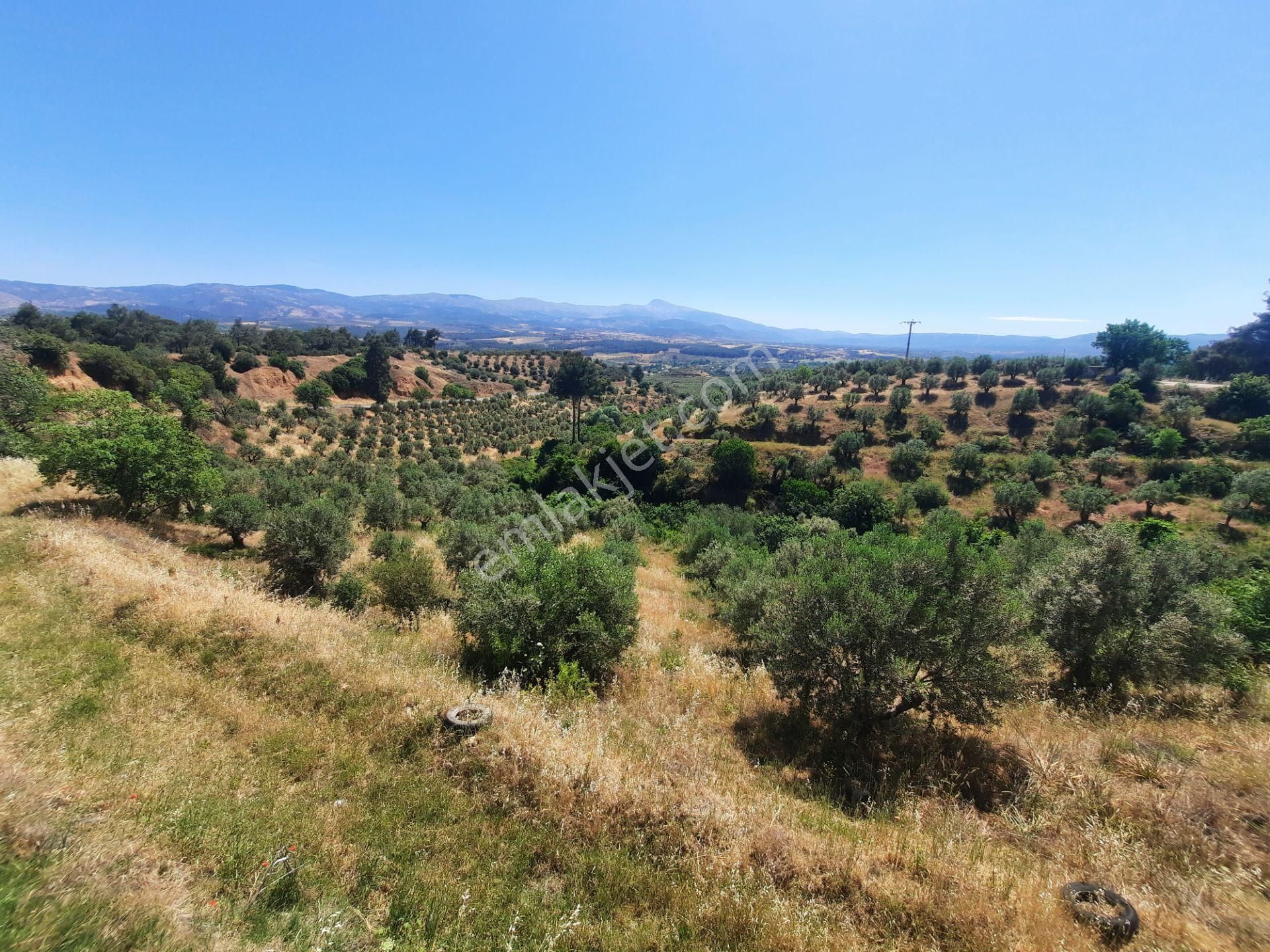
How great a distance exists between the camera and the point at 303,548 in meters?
12.5

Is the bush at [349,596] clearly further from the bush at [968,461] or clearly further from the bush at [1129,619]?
the bush at [968,461]

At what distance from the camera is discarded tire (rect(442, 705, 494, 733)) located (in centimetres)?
612

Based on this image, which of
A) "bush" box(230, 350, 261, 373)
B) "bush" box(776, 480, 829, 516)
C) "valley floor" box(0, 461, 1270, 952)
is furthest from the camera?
"bush" box(230, 350, 261, 373)

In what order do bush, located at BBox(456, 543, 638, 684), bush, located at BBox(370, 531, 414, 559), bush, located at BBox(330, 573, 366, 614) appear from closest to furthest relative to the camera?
bush, located at BBox(456, 543, 638, 684)
bush, located at BBox(330, 573, 366, 614)
bush, located at BBox(370, 531, 414, 559)

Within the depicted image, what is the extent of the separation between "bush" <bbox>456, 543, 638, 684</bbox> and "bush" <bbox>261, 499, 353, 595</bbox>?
5.28m

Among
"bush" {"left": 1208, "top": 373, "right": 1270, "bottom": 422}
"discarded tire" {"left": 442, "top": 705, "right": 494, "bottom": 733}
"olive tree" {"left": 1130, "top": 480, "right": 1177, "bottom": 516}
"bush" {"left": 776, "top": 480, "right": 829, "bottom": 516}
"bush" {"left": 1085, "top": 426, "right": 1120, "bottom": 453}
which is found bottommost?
"bush" {"left": 776, "top": 480, "right": 829, "bottom": 516}

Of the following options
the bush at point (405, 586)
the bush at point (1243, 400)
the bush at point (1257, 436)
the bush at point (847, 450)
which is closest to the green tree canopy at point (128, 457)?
the bush at point (405, 586)

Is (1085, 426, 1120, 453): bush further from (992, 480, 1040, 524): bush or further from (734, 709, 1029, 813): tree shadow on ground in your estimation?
(734, 709, 1029, 813): tree shadow on ground

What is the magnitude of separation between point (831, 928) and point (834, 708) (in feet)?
12.2

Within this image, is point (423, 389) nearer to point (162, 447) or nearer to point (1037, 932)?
point (162, 447)

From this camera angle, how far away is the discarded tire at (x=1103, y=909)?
4.03m

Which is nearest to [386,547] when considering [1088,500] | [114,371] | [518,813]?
[518,813]

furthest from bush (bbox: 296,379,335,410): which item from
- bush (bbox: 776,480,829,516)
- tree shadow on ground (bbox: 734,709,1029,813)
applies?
tree shadow on ground (bbox: 734,709,1029,813)

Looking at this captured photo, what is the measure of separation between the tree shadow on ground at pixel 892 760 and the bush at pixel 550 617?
9.53 feet
